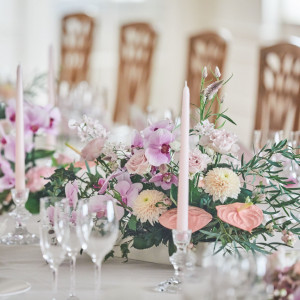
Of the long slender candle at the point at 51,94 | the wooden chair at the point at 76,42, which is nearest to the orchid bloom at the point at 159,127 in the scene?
the long slender candle at the point at 51,94

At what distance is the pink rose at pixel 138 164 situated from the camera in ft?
3.98

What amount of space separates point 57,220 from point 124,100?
9.97ft

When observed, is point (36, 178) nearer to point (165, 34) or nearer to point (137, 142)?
point (137, 142)

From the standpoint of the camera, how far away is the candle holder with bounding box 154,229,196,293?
1068 mm

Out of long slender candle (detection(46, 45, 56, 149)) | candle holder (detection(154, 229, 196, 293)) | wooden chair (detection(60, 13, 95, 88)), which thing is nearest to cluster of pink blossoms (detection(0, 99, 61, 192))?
long slender candle (detection(46, 45, 56, 149))

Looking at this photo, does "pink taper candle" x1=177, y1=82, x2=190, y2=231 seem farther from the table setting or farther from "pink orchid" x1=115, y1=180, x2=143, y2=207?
"pink orchid" x1=115, y1=180, x2=143, y2=207

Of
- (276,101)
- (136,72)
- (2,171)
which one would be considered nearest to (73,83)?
(136,72)

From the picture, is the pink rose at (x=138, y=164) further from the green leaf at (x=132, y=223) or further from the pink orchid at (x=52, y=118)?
the pink orchid at (x=52, y=118)

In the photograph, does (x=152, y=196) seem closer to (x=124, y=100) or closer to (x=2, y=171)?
(x=2, y=171)

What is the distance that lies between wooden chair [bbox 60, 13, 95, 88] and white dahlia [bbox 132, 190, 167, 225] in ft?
10.9

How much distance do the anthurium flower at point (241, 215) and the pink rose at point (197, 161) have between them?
78mm

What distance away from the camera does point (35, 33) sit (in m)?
6.23

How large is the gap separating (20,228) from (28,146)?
343mm

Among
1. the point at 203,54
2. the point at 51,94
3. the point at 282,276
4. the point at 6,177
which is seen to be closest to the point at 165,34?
the point at 203,54
